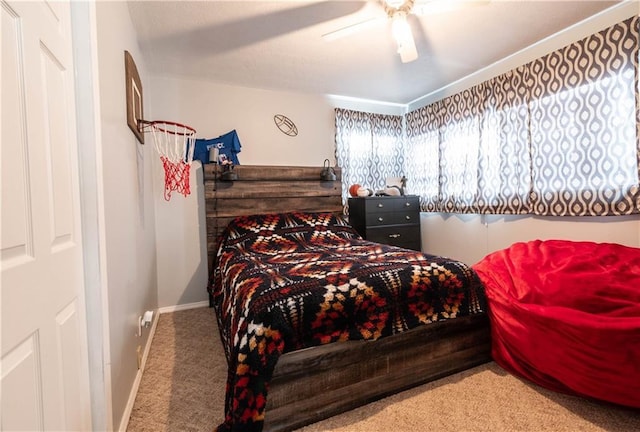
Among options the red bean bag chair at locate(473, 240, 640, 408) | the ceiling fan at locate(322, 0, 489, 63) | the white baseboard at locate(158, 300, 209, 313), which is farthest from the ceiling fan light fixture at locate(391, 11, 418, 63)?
the white baseboard at locate(158, 300, 209, 313)

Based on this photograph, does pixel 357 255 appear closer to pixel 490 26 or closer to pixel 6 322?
pixel 6 322

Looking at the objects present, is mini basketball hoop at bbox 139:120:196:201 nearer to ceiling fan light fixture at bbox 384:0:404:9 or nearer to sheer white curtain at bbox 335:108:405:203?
sheer white curtain at bbox 335:108:405:203

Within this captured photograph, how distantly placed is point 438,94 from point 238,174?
9.12 ft

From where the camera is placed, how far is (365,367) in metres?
1.56

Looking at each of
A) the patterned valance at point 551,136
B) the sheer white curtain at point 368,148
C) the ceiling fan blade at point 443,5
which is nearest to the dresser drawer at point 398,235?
the patterned valance at point 551,136

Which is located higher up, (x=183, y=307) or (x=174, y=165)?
(x=174, y=165)

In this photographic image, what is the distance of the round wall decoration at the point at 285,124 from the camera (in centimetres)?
366

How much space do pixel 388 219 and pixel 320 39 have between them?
2.11 meters

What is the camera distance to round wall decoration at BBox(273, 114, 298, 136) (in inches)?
144

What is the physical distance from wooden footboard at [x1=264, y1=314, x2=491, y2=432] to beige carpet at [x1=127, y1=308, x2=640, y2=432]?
0.19 feet

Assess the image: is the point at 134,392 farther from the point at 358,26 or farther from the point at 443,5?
the point at 443,5

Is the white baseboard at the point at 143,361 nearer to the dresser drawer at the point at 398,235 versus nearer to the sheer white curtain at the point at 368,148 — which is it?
the dresser drawer at the point at 398,235

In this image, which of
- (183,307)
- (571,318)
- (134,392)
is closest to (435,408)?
(571,318)

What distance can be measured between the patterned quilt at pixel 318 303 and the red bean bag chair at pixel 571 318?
0.21 metres
